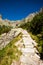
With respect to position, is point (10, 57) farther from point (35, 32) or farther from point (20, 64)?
point (35, 32)

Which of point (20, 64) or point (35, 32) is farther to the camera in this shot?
point (35, 32)

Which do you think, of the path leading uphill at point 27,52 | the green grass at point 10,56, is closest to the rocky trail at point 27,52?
the path leading uphill at point 27,52

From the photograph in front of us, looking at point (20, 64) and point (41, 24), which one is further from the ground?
point (41, 24)

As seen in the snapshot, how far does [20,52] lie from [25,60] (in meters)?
1.34

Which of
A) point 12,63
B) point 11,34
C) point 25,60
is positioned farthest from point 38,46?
point 11,34

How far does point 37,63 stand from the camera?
15383 millimetres

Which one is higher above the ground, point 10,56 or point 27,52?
point 27,52

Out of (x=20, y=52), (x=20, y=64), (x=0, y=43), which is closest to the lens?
(x=20, y=64)

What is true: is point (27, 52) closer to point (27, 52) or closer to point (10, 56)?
point (27, 52)

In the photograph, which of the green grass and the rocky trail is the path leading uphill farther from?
the green grass

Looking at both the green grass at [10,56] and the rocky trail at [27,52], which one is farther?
the rocky trail at [27,52]

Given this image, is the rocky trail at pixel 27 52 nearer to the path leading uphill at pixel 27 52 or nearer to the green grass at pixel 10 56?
the path leading uphill at pixel 27 52

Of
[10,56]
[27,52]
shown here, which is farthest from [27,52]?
[10,56]

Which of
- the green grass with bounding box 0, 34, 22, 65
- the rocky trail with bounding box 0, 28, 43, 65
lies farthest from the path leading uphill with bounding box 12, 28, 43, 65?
the green grass with bounding box 0, 34, 22, 65
